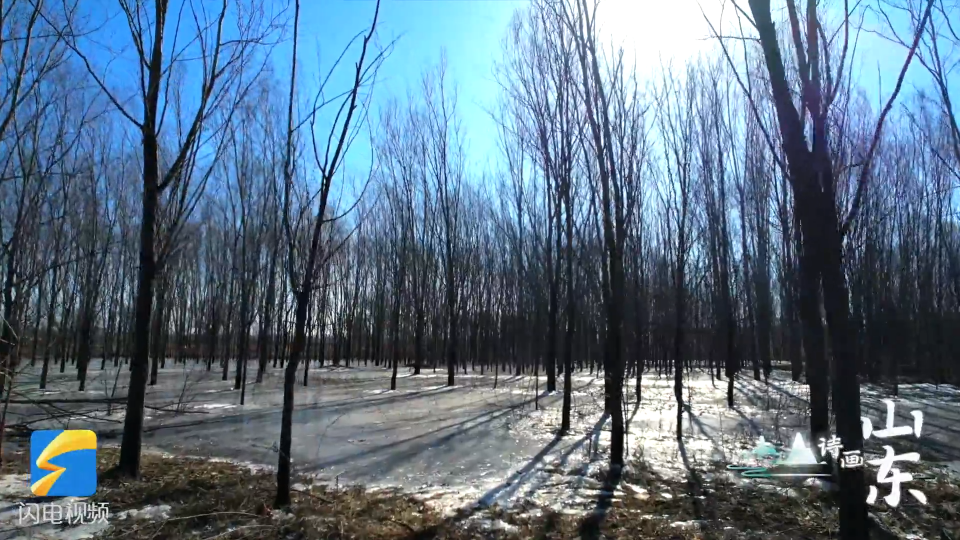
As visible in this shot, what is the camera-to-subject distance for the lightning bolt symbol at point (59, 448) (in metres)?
4.35

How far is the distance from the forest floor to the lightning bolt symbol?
145 millimetres

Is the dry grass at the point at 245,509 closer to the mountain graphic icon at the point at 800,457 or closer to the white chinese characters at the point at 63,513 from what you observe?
the white chinese characters at the point at 63,513

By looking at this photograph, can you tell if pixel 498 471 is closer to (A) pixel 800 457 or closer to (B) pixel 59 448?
(A) pixel 800 457

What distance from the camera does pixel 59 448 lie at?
181 inches

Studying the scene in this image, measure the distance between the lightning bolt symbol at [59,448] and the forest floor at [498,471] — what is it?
15cm

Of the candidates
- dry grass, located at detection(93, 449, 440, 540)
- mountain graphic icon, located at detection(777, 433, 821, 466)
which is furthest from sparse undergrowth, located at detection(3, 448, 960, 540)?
mountain graphic icon, located at detection(777, 433, 821, 466)

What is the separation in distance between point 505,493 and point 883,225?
835 inches

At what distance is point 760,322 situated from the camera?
68.4 ft

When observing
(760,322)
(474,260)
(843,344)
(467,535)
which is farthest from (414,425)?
(474,260)

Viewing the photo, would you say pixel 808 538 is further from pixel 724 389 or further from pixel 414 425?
pixel 724 389

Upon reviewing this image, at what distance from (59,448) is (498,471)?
384cm

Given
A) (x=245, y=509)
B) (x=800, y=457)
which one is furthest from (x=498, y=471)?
(x=800, y=457)

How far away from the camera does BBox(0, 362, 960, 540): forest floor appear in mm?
4066

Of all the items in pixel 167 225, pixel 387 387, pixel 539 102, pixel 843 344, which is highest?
pixel 539 102
